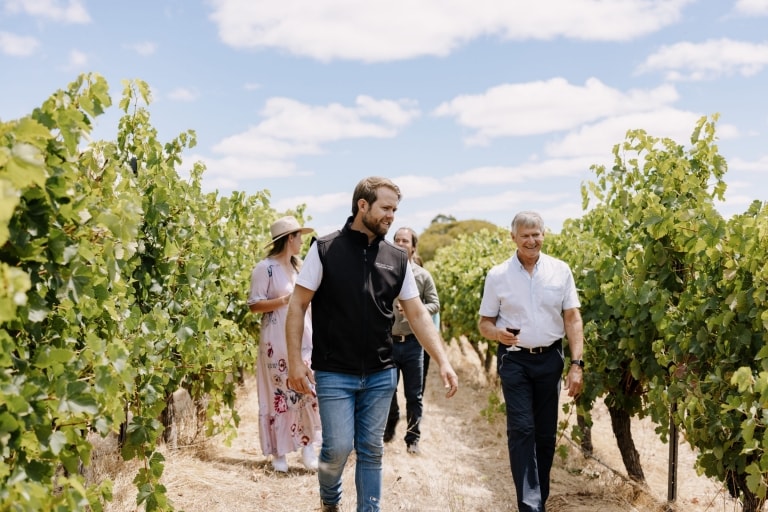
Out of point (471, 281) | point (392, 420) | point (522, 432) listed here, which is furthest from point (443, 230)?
point (522, 432)

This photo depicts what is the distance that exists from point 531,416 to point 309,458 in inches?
81.3

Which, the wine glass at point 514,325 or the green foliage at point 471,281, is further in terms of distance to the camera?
the green foliage at point 471,281

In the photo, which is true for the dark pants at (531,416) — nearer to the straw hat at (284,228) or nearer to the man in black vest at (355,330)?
the man in black vest at (355,330)

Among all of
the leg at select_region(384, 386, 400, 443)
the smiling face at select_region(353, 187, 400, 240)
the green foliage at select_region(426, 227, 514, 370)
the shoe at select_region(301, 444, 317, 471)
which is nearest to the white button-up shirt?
the smiling face at select_region(353, 187, 400, 240)

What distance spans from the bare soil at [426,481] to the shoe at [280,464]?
46 millimetres

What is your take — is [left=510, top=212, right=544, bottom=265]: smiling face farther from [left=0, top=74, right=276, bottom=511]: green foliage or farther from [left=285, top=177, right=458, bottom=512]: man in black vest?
[left=0, top=74, right=276, bottom=511]: green foliage

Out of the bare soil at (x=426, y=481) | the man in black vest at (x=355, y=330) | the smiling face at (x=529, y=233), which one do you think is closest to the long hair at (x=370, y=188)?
→ the man in black vest at (x=355, y=330)

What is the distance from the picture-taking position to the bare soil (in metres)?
5.20

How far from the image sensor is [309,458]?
19.6 feet

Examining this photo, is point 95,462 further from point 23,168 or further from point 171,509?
point 23,168

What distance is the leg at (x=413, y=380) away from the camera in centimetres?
656

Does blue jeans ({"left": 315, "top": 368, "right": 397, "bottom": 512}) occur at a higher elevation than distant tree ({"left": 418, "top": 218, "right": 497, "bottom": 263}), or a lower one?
lower

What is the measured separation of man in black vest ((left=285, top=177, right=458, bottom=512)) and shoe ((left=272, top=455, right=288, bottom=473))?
1.91m

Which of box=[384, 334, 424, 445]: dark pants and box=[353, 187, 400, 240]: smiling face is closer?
box=[353, 187, 400, 240]: smiling face
